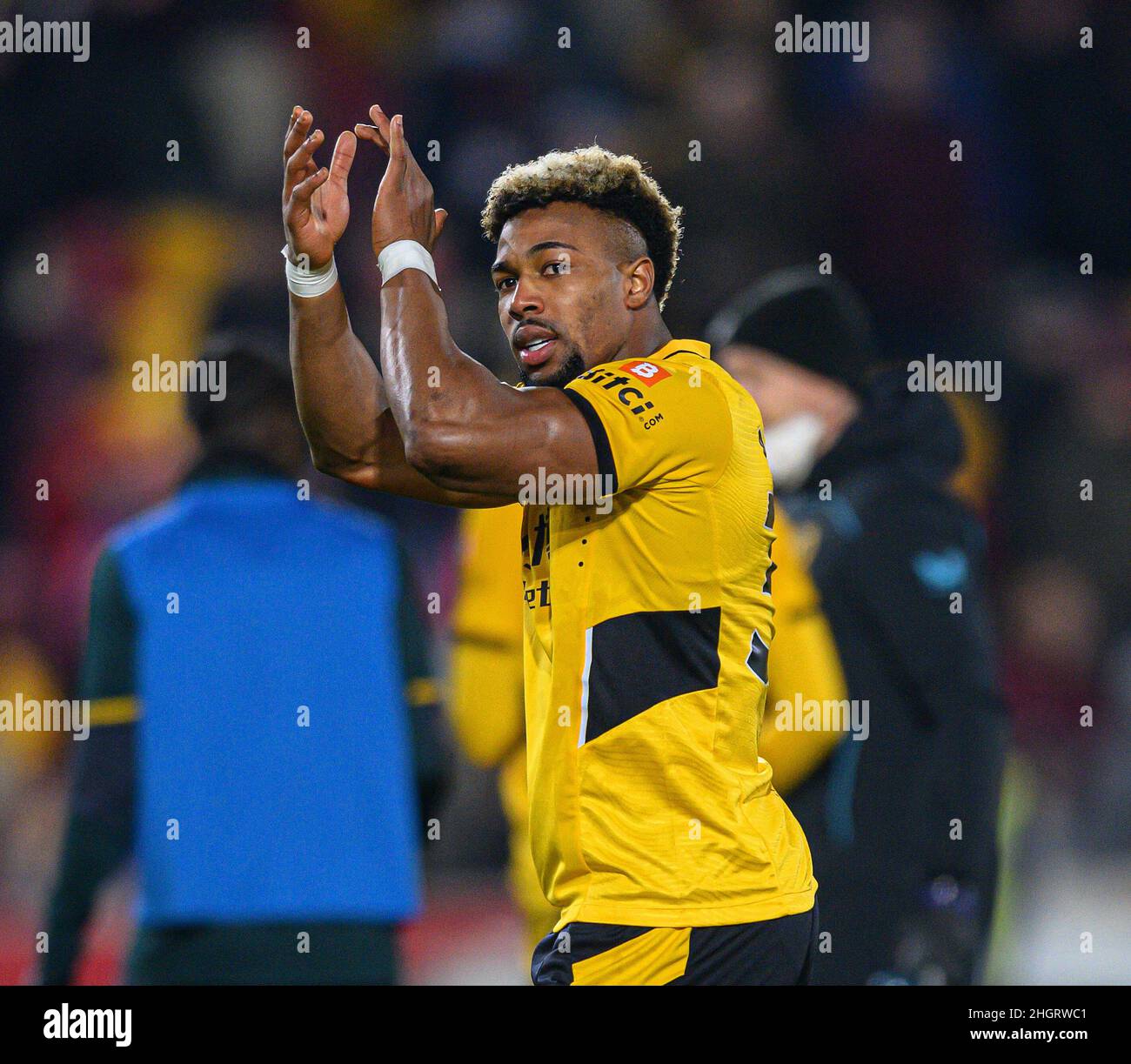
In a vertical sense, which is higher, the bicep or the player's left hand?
the player's left hand

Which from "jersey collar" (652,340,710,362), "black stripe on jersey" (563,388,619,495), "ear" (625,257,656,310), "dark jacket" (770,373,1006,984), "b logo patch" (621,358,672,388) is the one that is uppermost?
"ear" (625,257,656,310)

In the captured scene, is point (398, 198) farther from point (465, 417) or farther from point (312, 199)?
point (465, 417)

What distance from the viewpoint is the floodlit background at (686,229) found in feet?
21.8

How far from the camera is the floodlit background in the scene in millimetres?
6645

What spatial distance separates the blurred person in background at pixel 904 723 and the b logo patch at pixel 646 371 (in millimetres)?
1747

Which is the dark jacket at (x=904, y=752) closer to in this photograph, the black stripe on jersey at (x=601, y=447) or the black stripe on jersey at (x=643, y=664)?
the black stripe on jersey at (x=643, y=664)

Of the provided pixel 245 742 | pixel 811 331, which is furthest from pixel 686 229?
pixel 245 742

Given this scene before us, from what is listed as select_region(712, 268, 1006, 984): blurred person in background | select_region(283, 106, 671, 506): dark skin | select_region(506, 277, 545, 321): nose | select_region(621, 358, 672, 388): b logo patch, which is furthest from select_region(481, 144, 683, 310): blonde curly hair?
select_region(712, 268, 1006, 984): blurred person in background

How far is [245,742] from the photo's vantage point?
3.05 meters

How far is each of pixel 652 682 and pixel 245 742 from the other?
1094mm

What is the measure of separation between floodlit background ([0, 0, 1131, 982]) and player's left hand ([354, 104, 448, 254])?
13.6ft

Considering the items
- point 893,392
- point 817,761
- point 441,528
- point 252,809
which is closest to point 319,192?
point 252,809

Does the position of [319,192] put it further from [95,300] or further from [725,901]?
[95,300]

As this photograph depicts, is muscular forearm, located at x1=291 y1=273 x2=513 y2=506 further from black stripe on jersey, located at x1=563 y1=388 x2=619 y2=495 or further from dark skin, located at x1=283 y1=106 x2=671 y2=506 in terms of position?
black stripe on jersey, located at x1=563 y1=388 x2=619 y2=495
